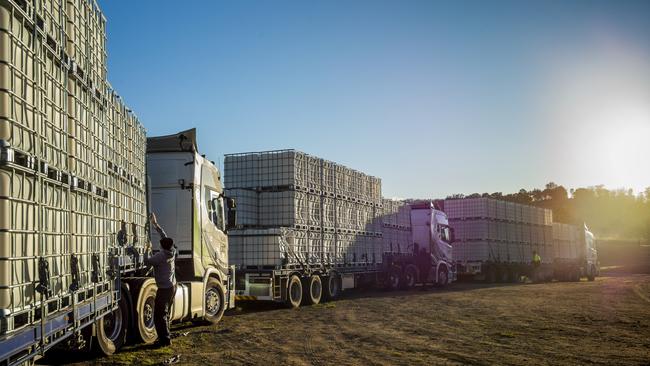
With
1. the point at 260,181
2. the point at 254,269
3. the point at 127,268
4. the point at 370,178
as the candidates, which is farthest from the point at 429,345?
the point at 370,178

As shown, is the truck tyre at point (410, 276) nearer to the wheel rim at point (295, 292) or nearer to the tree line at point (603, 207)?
the wheel rim at point (295, 292)

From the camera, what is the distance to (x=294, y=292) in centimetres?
1809

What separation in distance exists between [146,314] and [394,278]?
56.7 ft

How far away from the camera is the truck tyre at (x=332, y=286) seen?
1998cm

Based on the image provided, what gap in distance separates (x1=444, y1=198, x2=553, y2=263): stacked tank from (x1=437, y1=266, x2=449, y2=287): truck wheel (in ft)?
12.8

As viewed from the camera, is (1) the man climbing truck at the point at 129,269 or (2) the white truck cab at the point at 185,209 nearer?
(1) the man climbing truck at the point at 129,269

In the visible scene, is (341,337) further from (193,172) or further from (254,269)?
(254,269)

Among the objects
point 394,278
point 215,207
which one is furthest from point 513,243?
point 215,207

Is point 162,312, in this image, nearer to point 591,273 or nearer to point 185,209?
point 185,209

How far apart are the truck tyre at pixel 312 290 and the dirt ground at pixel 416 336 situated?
65 centimetres

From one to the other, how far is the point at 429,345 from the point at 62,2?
826 cm

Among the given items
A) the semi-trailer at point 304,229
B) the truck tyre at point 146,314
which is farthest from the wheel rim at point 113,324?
the semi-trailer at point 304,229

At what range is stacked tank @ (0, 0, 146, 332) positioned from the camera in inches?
171

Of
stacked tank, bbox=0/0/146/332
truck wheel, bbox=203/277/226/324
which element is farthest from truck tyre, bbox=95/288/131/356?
truck wheel, bbox=203/277/226/324
